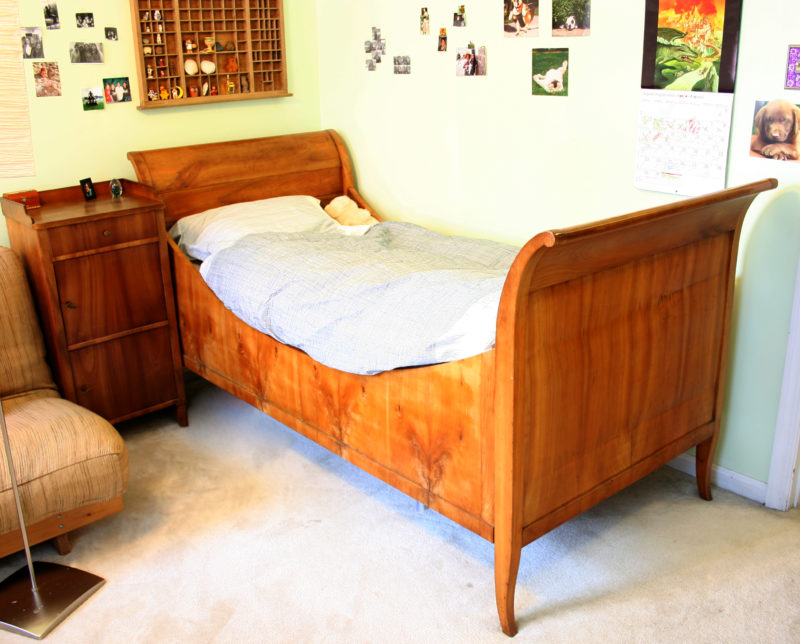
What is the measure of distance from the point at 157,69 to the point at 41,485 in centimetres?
168

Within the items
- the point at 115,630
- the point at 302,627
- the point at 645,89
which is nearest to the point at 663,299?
the point at 645,89

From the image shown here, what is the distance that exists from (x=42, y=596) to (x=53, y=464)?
34cm

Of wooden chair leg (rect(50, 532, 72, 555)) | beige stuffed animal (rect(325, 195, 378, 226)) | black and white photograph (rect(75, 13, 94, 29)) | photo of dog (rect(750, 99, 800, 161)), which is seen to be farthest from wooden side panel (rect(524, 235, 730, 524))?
black and white photograph (rect(75, 13, 94, 29))

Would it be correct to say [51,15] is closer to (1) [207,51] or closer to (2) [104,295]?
(1) [207,51]

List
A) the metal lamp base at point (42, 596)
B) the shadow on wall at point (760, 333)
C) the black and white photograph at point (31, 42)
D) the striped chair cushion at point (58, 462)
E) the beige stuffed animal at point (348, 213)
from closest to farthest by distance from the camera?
1. the metal lamp base at point (42, 596)
2. the striped chair cushion at point (58, 462)
3. the shadow on wall at point (760, 333)
4. the black and white photograph at point (31, 42)
5. the beige stuffed animal at point (348, 213)

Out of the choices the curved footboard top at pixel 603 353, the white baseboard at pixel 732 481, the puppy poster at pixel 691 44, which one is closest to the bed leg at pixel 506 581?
the curved footboard top at pixel 603 353

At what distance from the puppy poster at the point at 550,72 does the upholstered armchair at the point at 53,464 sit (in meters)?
1.76

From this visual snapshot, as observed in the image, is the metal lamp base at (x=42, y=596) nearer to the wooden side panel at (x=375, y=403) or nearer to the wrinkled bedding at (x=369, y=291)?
the wooden side panel at (x=375, y=403)

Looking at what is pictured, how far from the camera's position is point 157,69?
120 inches

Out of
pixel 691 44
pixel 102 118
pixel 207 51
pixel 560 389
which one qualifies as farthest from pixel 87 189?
pixel 691 44

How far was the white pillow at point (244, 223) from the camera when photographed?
9.50 feet

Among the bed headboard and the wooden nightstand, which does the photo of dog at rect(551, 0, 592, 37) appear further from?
the wooden nightstand

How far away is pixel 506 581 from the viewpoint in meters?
1.89

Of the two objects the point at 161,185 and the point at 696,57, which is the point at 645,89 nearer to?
the point at 696,57
